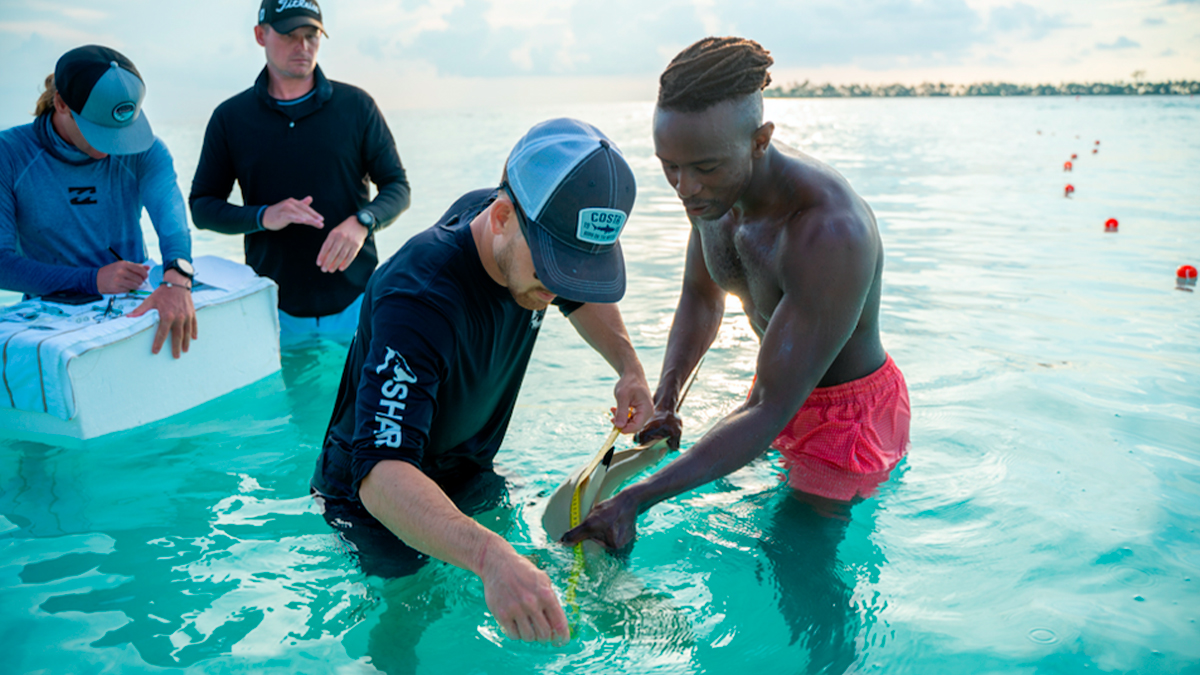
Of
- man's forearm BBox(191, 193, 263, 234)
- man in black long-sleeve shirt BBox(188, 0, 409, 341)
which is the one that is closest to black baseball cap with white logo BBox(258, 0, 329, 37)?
man in black long-sleeve shirt BBox(188, 0, 409, 341)

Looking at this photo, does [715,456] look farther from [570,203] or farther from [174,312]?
[174,312]

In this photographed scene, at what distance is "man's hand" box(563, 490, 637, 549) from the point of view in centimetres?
246

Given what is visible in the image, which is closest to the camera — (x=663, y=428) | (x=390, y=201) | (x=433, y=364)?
(x=433, y=364)

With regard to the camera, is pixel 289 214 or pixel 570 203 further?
pixel 289 214

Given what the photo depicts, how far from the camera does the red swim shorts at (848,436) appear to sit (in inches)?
122

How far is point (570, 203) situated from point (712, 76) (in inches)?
39.9

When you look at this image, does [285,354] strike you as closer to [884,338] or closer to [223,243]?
[884,338]

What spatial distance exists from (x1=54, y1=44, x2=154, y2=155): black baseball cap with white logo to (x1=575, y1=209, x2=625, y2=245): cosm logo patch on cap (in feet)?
10.8

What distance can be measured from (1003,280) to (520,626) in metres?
8.13

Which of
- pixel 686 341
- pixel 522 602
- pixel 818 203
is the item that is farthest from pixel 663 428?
pixel 522 602

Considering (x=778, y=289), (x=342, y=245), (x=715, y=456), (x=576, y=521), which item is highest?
(x=342, y=245)

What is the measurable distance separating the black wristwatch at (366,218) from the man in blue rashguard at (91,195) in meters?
1.00

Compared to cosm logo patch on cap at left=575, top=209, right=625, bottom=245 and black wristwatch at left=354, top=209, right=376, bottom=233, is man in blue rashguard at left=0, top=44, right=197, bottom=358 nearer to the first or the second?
black wristwatch at left=354, top=209, right=376, bottom=233

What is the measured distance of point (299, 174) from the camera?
4809 mm
